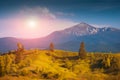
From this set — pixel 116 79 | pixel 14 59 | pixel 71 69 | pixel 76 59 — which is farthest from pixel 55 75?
pixel 76 59

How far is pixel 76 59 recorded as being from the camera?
184 meters

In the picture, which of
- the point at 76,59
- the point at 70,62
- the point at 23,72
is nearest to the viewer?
the point at 23,72

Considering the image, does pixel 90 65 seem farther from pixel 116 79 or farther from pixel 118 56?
pixel 116 79

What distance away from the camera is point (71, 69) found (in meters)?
156

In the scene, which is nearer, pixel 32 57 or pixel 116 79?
pixel 116 79

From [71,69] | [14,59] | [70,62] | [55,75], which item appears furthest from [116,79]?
[14,59]

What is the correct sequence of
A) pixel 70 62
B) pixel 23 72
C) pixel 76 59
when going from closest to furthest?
1. pixel 23 72
2. pixel 70 62
3. pixel 76 59

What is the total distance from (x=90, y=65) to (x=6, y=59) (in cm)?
5569

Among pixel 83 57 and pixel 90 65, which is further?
pixel 83 57

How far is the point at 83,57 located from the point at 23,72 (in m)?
77.4

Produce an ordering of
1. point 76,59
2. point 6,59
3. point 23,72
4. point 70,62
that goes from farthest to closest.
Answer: point 76,59, point 70,62, point 6,59, point 23,72

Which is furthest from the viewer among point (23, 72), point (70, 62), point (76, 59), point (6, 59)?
point (76, 59)

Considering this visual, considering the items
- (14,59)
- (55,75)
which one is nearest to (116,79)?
(55,75)

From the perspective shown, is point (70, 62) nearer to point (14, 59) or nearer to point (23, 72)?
point (14, 59)
